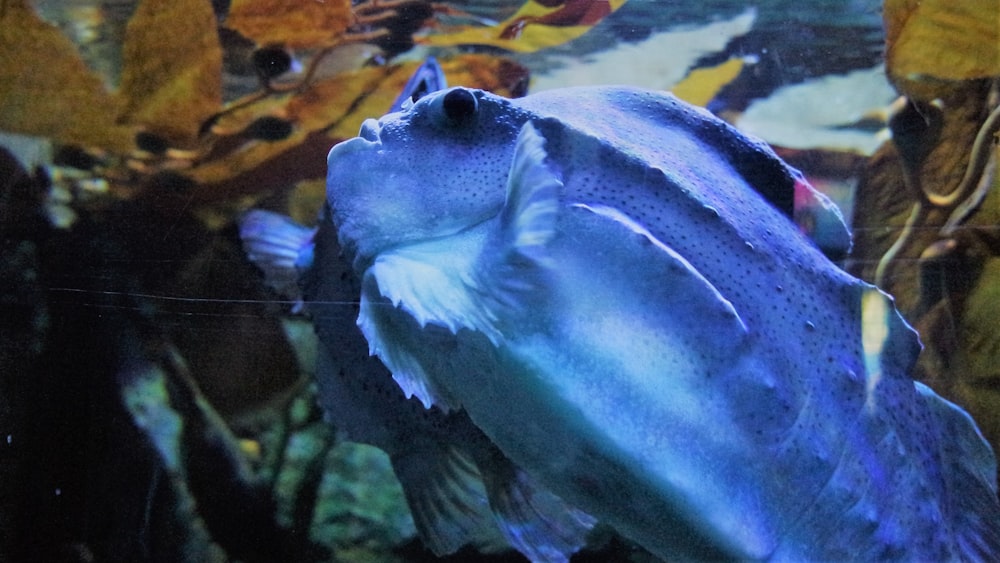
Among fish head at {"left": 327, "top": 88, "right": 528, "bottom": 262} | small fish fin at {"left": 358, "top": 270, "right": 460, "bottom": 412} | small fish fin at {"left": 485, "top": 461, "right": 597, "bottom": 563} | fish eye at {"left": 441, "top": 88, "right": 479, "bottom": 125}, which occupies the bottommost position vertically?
small fish fin at {"left": 485, "top": 461, "right": 597, "bottom": 563}

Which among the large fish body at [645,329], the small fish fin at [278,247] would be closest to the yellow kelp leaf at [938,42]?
the large fish body at [645,329]

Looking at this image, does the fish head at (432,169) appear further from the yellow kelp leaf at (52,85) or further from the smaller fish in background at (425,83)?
the yellow kelp leaf at (52,85)

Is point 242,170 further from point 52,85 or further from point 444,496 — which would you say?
point 444,496

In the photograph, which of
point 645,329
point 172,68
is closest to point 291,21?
point 172,68

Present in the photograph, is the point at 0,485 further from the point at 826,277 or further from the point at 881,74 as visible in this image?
the point at 881,74

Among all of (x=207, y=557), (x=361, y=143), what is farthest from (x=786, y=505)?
(x=207, y=557)

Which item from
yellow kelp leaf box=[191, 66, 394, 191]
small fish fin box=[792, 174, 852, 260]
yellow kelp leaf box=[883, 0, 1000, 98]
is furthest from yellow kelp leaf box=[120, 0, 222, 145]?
yellow kelp leaf box=[883, 0, 1000, 98]

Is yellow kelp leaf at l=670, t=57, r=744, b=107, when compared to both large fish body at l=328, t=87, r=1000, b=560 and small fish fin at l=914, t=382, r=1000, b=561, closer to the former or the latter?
large fish body at l=328, t=87, r=1000, b=560

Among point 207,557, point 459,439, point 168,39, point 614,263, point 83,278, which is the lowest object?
point 207,557
